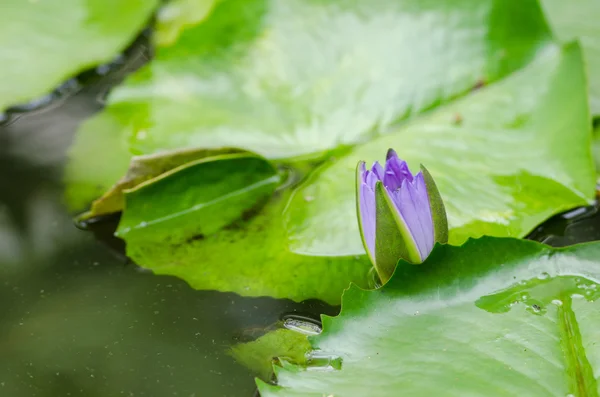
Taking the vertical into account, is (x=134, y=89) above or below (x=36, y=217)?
above

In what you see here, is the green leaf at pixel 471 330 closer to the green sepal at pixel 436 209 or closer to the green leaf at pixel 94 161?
the green sepal at pixel 436 209

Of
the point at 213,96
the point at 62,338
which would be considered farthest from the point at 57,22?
the point at 62,338

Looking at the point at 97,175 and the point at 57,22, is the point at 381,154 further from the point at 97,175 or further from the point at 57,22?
the point at 57,22

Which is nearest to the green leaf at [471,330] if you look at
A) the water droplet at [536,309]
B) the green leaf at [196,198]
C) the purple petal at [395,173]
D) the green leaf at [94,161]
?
the water droplet at [536,309]

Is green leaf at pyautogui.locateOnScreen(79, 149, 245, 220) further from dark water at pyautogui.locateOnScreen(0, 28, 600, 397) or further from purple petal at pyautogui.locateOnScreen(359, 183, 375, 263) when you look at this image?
purple petal at pyautogui.locateOnScreen(359, 183, 375, 263)

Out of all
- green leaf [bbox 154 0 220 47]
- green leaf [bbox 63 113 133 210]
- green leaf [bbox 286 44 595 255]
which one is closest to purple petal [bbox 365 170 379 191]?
green leaf [bbox 286 44 595 255]

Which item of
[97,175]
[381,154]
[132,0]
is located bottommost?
[97,175]
